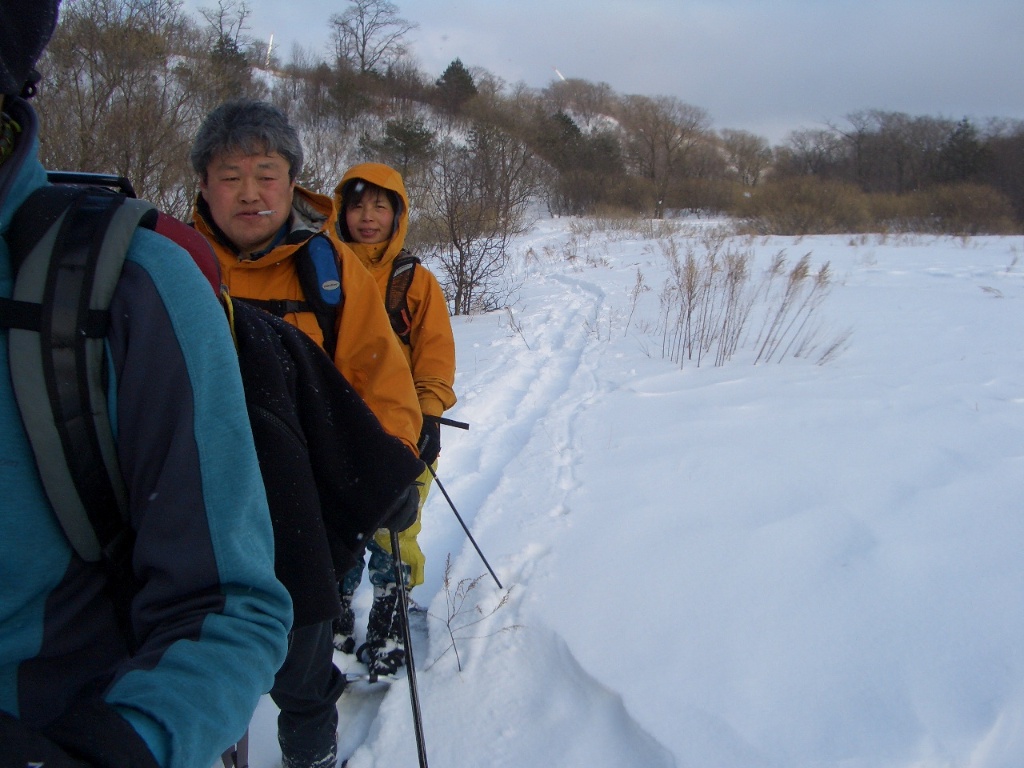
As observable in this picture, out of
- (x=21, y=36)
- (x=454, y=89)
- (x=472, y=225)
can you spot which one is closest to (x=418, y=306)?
(x=21, y=36)

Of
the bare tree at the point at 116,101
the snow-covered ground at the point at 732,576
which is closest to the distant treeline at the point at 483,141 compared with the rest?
the bare tree at the point at 116,101

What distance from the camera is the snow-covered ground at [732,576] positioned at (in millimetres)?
1707

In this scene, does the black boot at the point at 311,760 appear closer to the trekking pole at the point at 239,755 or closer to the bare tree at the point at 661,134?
the trekking pole at the point at 239,755

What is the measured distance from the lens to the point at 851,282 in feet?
27.1

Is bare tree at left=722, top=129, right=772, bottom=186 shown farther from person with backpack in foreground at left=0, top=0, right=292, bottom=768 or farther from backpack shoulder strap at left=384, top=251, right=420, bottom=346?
person with backpack in foreground at left=0, top=0, right=292, bottom=768

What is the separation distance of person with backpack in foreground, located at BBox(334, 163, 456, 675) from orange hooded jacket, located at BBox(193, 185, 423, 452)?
0.68 metres

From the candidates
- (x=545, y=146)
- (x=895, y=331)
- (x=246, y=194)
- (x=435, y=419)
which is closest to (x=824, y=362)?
(x=895, y=331)

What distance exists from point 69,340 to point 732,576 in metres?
2.22

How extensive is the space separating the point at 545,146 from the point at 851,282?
27540 mm

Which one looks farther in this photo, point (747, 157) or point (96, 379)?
point (747, 157)

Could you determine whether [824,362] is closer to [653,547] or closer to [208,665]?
[653,547]

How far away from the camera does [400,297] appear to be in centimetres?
241

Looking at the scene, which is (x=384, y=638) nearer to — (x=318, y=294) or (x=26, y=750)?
(x=318, y=294)

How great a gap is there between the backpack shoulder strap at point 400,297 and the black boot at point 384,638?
38.2 inches
